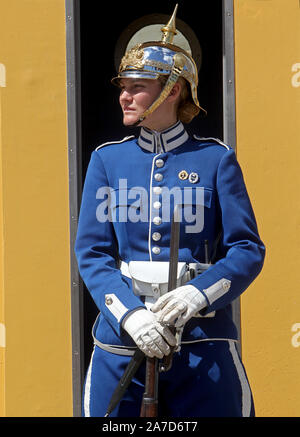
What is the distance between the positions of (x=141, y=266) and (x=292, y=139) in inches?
49.9

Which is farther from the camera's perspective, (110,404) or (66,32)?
(66,32)

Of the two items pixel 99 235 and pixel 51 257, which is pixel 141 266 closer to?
pixel 99 235

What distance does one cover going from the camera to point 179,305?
2533mm

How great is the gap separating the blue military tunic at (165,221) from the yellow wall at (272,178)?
864 mm

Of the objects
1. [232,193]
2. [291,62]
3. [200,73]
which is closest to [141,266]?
[232,193]

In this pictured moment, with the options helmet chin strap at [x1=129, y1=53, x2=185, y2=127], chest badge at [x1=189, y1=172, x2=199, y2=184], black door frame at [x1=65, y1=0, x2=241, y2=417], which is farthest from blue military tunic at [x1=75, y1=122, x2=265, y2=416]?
black door frame at [x1=65, y1=0, x2=241, y2=417]

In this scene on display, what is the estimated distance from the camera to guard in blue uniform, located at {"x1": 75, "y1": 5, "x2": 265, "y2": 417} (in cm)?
267

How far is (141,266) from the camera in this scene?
Answer: 8.96ft

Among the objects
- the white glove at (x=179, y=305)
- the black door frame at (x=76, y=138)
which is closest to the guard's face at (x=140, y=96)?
the white glove at (x=179, y=305)

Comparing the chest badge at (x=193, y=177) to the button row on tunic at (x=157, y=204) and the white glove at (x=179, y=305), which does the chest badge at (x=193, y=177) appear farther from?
the white glove at (x=179, y=305)

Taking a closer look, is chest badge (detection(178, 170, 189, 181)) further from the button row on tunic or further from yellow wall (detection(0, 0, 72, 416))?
yellow wall (detection(0, 0, 72, 416))

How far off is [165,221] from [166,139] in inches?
11.6

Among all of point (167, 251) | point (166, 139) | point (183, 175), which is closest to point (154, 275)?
point (167, 251)

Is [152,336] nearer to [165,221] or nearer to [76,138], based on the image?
[165,221]
